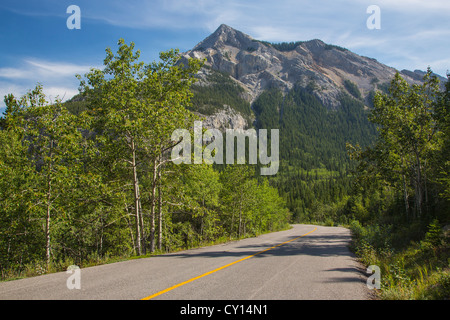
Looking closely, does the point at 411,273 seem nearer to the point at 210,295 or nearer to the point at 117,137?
the point at 210,295

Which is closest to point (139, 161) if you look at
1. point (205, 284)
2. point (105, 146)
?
point (105, 146)

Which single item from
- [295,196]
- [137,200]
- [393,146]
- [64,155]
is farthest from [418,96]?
[295,196]

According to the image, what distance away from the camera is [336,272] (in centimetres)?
853

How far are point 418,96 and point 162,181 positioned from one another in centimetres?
2067

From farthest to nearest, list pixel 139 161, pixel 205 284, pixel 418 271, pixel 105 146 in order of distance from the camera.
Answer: pixel 139 161
pixel 105 146
pixel 418 271
pixel 205 284

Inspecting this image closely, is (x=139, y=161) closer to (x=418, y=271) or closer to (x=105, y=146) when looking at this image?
(x=105, y=146)

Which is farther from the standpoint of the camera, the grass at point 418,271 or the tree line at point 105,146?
the tree line at point 105,146

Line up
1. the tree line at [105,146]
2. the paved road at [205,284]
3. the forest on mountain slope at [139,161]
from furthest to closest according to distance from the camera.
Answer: the tree line at [105,146] → the forest on mountain slope at [139,161] → the paved road at [205,284]

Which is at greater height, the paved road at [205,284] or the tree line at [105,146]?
the tree line at [105,146]

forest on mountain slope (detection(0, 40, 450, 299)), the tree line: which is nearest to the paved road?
forest on mountain slope (detection(0, 40, 450, 299))

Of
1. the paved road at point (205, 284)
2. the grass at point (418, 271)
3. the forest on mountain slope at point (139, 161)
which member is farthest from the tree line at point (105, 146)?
the grass at point (418, 271)

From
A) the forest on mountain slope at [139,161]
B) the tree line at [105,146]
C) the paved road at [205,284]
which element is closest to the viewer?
the paved road at [205,284]

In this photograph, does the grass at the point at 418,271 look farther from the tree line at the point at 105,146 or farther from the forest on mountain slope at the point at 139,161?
the tree line at the point at 105,146

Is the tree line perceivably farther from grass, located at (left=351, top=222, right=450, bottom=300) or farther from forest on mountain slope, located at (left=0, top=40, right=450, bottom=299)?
grass, located at (left=351, top=222, right=450, bottom=300)
